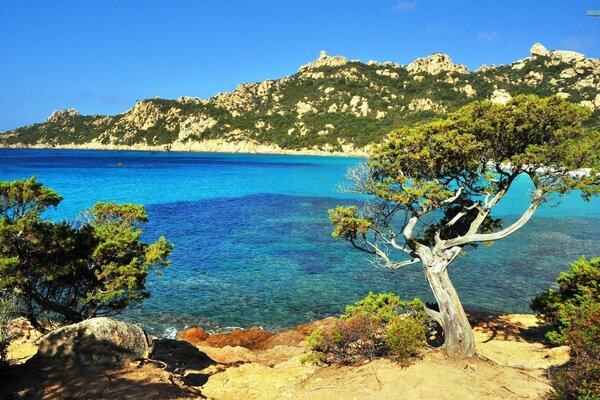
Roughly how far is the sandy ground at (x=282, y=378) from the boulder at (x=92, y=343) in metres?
0.30

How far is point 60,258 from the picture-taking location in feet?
37.7

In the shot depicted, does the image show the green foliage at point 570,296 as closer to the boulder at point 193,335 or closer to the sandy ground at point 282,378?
the sandy ground at point 282,378

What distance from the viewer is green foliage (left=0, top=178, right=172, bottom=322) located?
10.4 metres

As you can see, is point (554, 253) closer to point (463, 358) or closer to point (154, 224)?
point (463, 358)

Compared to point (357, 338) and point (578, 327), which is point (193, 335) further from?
point (578, 327)

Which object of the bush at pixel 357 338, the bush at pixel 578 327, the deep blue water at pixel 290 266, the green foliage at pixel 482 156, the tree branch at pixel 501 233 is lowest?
the deep blue water at pixel 290 266

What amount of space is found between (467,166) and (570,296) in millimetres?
6878

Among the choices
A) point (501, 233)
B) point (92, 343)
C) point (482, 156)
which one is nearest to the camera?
point (92, 343)

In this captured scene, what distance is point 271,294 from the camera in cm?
2327

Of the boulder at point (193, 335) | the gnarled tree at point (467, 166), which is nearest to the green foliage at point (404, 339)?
the gnarled tree at point (467, 166)

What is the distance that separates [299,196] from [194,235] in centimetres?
2975

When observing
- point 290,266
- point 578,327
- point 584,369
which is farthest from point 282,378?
point 290,266

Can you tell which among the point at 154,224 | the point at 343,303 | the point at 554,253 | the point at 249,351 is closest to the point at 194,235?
the point at 154,224

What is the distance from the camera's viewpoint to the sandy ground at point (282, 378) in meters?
8.61
